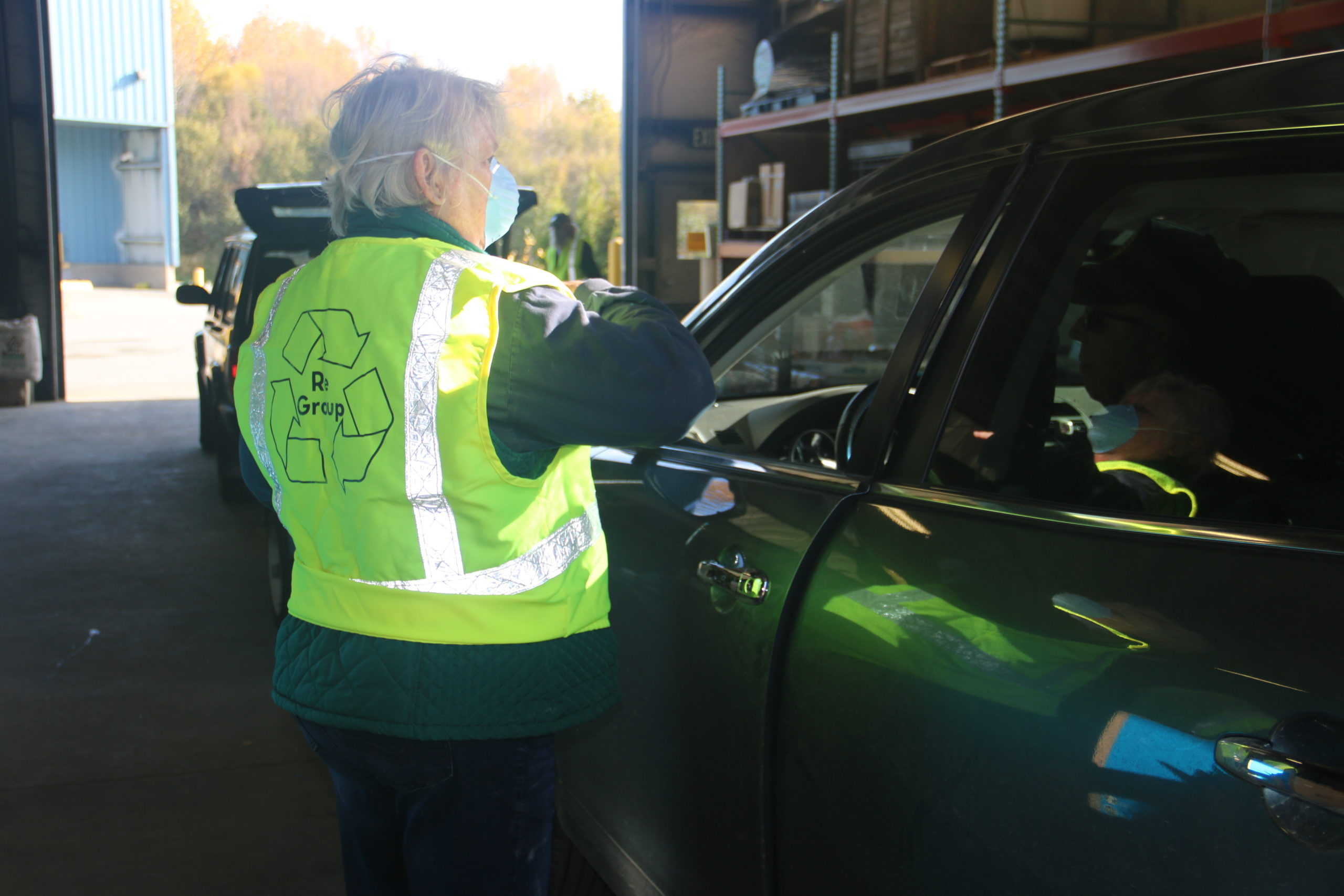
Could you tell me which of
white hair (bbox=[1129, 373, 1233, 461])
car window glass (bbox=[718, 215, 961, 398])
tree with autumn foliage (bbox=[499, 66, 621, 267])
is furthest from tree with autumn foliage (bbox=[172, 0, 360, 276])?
white hair (bbox=[1129, 373, 1233, 461])

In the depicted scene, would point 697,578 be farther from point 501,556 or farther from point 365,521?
point 365,521

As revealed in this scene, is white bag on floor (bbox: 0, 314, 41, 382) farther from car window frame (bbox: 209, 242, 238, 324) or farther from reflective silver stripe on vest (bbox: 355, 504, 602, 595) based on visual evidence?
reflective silver stripe on vest (bbox: 355, 504, 602, 595)

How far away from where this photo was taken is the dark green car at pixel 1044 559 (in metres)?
1.13

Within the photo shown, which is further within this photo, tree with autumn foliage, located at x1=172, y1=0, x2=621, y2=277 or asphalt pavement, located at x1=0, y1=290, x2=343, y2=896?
tree with autumn foliage, located at x1=172, y1=0, x2=621, y2=277

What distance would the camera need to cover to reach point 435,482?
1499 millimetres

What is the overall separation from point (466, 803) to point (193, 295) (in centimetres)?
718

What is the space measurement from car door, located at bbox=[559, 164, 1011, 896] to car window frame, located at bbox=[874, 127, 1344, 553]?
6 cm

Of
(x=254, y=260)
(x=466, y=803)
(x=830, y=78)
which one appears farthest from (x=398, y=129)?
(x=830, y=78)

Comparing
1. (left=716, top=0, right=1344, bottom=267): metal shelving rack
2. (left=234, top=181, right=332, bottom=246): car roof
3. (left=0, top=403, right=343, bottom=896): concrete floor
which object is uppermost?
(left=716, top=0, right=1344, bottom=267): metal shelving rack

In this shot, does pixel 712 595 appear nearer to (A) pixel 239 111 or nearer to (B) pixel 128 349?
(B) pixel 128 349

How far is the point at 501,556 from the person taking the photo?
154 cm

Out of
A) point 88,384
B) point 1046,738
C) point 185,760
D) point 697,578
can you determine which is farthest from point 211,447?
point 1046,738

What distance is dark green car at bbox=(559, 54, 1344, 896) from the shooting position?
1.13 m

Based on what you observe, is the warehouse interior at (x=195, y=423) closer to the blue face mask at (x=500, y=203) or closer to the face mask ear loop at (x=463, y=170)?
the blue face mask at (x=500, y=203)
